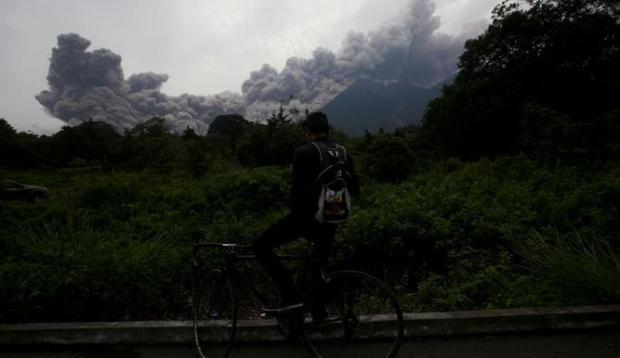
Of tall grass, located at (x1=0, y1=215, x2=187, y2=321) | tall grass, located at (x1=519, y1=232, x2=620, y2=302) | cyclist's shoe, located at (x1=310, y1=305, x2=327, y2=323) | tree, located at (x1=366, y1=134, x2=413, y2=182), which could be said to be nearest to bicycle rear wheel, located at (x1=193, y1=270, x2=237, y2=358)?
cyclist's shoe, located at (x1=310, y1=305, x2=327, y2=323)

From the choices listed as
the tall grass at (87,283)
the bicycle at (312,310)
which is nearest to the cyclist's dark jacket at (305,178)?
the bicycle at (312,310)

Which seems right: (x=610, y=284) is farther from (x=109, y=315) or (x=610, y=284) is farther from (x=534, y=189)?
(x=534, y=189)

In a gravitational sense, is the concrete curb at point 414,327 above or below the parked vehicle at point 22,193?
below

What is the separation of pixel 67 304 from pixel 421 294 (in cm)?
406

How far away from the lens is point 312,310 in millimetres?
3154

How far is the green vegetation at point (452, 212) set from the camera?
13.9 ft

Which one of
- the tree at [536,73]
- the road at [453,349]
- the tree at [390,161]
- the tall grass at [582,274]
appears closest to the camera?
the road at [453,349]

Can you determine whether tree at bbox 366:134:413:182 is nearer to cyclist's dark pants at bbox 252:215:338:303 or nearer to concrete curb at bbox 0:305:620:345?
concrete curb at bbox 0:305:620:345

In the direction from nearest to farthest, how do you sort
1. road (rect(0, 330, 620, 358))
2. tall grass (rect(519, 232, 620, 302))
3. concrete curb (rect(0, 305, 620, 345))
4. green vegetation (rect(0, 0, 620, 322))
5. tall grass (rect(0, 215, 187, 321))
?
1. road (rect(0, 330, 620, 358))
2. concrete curb (rect(0, 305, 620, 345))
3. tall grass (rect(519, 232, 620, 302))
4. tall grass (rect(0, 215, 187, 321))
5. green vegetation (rect(0, 0, 620, 322))

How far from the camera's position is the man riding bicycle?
288cm

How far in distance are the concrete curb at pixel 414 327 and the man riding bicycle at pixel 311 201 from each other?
75 cm

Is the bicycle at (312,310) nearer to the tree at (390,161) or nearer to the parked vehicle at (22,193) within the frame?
the tree at (390,161)

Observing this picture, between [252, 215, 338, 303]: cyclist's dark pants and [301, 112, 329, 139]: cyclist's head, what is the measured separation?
69cm

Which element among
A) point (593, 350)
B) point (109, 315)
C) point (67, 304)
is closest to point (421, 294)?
point (593, 350)
